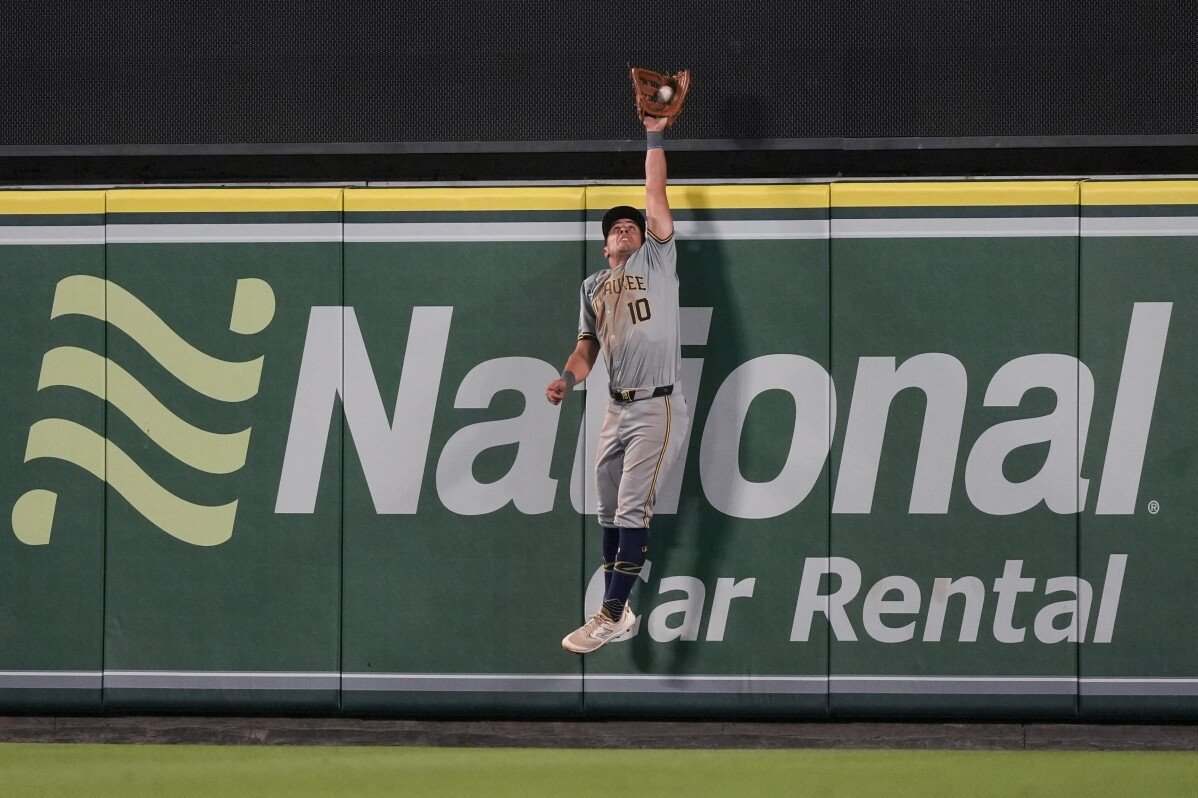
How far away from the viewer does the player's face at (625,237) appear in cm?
421

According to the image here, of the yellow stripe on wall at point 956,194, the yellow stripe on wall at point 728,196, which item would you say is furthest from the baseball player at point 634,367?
the yellow stripe on wall at point 956,194

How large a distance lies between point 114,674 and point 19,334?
1.52 metres

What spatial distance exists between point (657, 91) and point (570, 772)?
2.75 m

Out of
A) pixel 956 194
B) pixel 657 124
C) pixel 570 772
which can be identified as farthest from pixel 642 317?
pixel 570 772

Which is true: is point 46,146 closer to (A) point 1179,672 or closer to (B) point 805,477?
(B) point 805,477

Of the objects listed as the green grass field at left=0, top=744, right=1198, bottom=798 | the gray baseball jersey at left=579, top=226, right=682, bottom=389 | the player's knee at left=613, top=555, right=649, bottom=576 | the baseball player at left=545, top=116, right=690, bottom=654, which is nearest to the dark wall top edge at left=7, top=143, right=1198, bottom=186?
the baseball player at left=545, top=116, right=690, bottom=654

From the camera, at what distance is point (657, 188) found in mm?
4172

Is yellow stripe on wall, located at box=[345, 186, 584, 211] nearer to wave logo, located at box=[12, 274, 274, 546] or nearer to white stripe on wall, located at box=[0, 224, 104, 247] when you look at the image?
wave logo, located at box=[12, 274, 274, 546]

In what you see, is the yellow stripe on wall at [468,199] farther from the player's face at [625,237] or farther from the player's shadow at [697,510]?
the player's shadow at [697,510]

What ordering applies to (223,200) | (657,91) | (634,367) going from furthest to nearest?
A: (223,200) → (634,367) → (657,91)

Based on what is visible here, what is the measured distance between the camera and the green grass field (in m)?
4.02

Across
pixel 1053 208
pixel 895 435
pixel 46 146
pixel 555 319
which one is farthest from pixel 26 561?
pixel 1053 208

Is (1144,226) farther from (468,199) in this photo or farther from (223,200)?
(223,200)

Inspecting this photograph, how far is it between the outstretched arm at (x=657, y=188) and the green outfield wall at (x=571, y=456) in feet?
0.56
